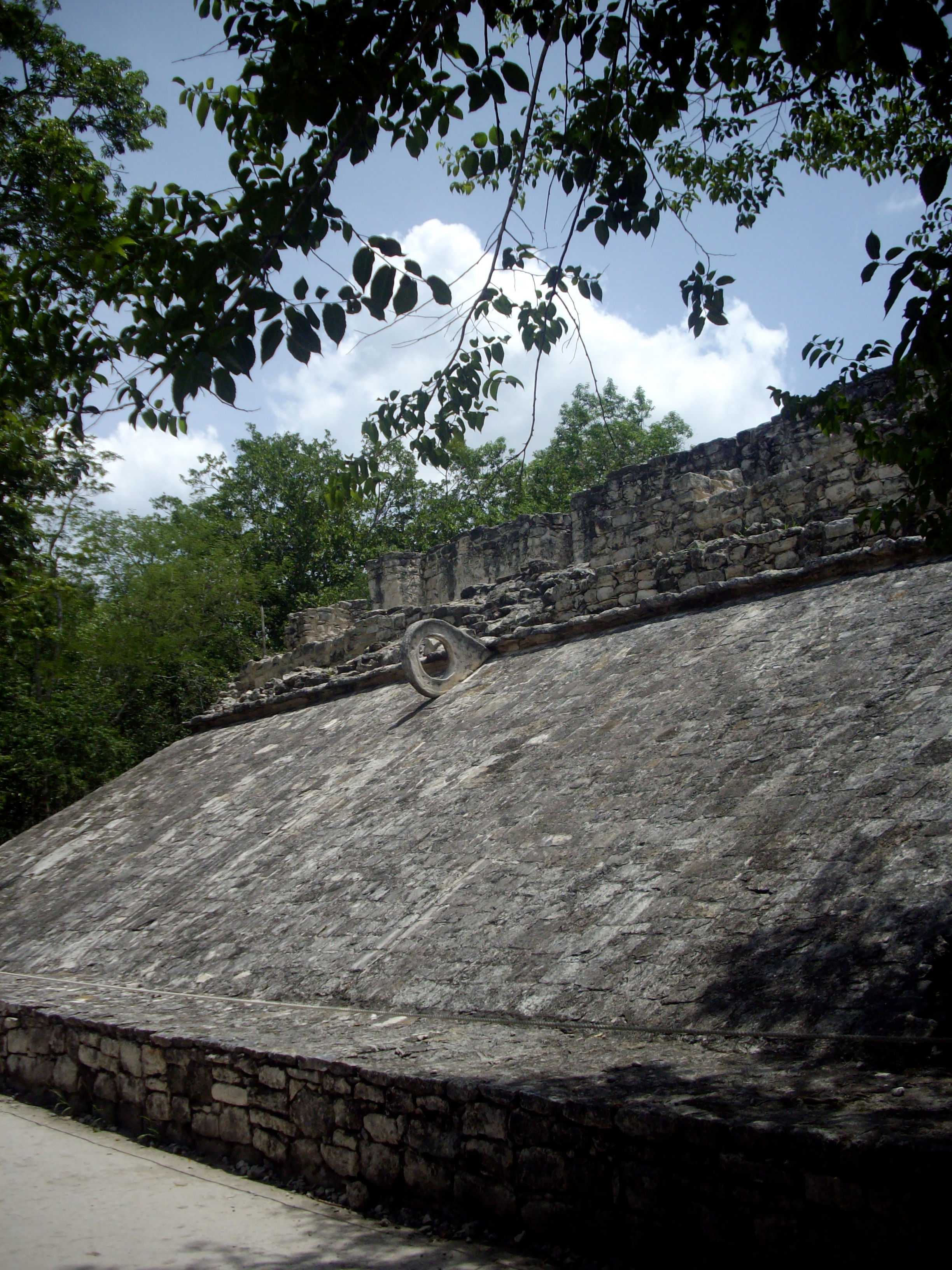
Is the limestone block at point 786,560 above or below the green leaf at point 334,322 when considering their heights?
below

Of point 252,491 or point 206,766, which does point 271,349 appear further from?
point 252,491

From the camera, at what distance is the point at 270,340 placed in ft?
12.8

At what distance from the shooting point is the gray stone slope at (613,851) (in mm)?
4035

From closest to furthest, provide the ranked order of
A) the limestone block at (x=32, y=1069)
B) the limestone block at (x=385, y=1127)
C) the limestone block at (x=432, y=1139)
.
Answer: the limestone block at (x=432, y=1139) → the limestone block at (x=385, y=1127) → the limestone block at (x=32, y=1069)

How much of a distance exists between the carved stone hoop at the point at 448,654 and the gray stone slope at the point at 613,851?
206mm

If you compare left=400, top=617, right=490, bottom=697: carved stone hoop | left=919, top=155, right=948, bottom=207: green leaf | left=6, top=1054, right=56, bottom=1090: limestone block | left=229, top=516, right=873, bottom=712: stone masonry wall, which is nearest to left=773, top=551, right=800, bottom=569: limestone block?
left=229, top=516, right=873, bottom=712: stone masonry wall

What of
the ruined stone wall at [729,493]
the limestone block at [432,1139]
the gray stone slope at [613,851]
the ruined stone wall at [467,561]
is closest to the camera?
the limestone block at [432,1139]

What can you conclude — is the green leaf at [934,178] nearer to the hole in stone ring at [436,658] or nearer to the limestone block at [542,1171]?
the limestone block at [542,1171]

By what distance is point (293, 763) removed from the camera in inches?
419

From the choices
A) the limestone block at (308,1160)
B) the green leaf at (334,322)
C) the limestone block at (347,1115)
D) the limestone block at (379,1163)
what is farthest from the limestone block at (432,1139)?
the green leaf at (334,322)

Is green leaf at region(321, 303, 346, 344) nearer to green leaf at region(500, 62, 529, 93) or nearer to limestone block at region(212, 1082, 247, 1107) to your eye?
green leaf at region(500, 62, 529, 93)

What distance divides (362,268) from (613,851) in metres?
3.30

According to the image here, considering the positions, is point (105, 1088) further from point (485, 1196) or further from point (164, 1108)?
point (485, 1196)

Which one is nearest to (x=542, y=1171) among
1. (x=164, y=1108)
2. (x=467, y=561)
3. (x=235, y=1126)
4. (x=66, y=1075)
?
(x=235, y=1126)
